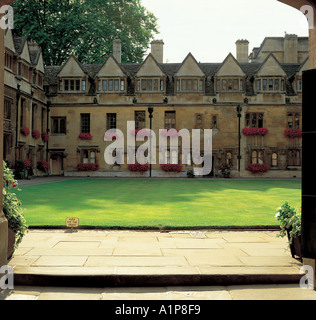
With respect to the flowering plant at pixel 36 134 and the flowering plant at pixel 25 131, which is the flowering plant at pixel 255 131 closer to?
the flowering plant at pixel 36 134

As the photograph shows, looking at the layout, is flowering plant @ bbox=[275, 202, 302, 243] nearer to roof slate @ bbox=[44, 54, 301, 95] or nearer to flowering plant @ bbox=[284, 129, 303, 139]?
roof slate @ bbox=[44, 54, 301, 95]

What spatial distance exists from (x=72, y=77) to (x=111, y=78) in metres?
4.04

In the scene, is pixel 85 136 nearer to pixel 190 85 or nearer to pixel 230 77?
pixel 190 85

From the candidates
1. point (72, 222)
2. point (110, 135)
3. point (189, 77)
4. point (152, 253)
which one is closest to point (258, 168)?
point (189, 77)

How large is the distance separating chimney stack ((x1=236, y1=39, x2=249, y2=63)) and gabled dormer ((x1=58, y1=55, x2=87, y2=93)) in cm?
1803

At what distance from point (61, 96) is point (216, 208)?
25.7 metres

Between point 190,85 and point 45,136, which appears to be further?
point 190,85

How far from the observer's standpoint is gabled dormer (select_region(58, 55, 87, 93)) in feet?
102

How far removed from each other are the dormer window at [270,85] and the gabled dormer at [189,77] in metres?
5.84

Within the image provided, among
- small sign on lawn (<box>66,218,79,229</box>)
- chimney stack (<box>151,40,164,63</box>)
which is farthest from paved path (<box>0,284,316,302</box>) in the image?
chimney stack (<box>151,40,164,63</box>)

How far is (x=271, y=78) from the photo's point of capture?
31234 millimetres
